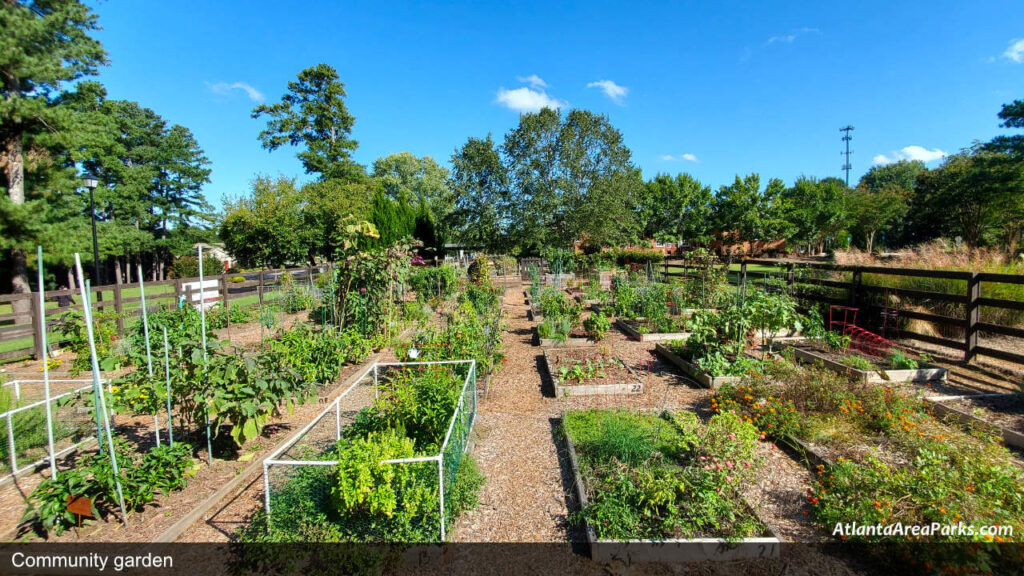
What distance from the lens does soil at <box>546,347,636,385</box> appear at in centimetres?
610

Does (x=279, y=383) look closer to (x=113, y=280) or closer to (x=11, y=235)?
(x=11, y=235)

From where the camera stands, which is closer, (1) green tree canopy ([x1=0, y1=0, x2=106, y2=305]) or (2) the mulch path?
(2) the mulch path

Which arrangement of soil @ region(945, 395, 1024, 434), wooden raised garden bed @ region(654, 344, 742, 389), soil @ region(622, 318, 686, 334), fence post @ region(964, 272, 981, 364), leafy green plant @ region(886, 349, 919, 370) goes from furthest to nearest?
1. soil @ region(622, 318, 686, 334)
2. fence post @ region(964, 272, 981, 364)
3. wooden raised garden bed @ region(654, 344, 742, 389)
4. leafy green plant @ region(886, 349, 919, 370)
5. soil @ region(945, 395, 1024, 434)

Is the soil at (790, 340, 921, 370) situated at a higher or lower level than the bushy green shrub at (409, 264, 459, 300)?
lower

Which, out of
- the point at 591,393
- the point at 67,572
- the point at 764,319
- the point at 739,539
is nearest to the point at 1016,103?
the point at 764,319

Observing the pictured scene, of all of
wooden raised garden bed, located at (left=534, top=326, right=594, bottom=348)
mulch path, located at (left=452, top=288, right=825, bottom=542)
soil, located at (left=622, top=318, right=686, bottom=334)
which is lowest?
mulch path, located at (left=452, top=288, right=825, bottom=542)

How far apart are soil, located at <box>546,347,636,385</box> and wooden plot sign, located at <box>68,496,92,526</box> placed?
4705 mm

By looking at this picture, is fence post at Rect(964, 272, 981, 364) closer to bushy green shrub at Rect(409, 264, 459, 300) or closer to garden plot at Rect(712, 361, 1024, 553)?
garden plot at Rect(712, 361, 1024, 553)

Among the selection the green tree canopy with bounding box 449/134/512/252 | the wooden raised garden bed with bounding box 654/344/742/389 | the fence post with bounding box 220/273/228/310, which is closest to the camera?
the wooden raised garden bed with bounding box 654/344/742/389

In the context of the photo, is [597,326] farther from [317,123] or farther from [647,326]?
[317,123]

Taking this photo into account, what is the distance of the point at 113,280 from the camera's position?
34.1m

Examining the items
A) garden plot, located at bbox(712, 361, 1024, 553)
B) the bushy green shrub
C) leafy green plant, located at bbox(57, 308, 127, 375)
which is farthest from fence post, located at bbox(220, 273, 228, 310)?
garden plot, located at bbox(712, 361, 1024, 553)

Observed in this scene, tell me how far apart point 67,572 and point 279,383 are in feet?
5.42

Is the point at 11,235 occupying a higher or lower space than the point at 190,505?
higher
